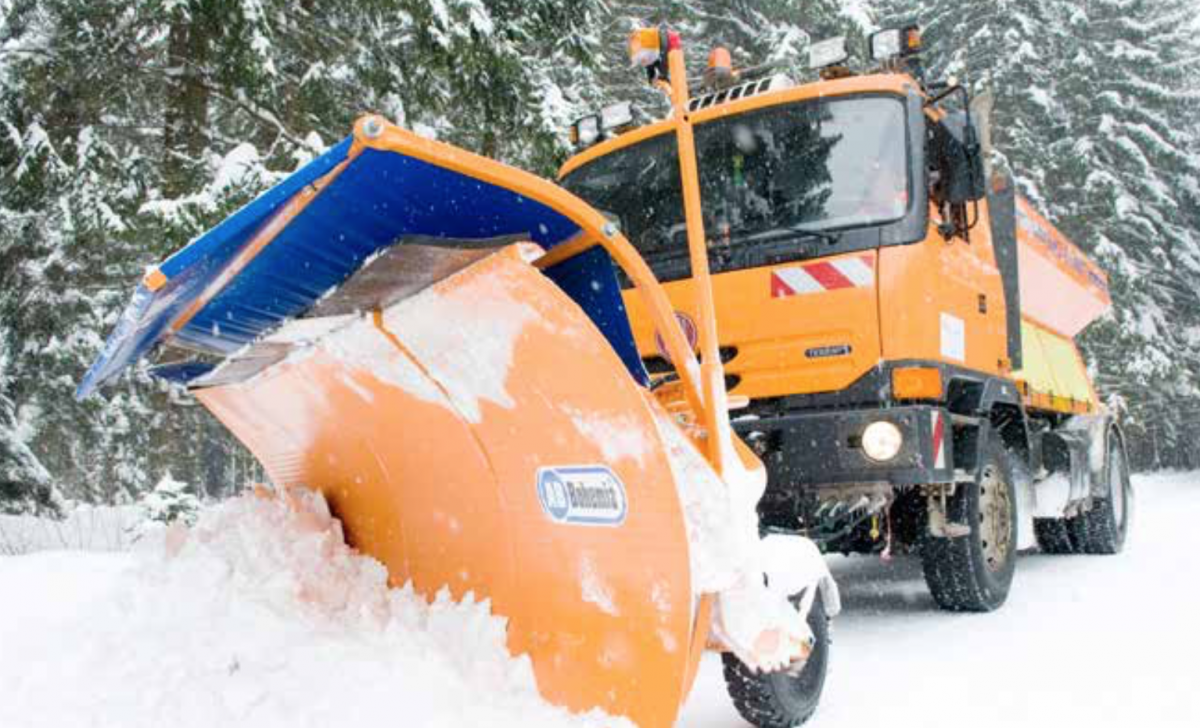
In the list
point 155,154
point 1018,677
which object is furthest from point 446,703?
point 155,154

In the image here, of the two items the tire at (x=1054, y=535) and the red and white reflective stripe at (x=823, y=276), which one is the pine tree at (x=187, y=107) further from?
the tire at (x=1054, y=535)

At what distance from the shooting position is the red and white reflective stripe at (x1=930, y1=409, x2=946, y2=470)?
14.0 feet

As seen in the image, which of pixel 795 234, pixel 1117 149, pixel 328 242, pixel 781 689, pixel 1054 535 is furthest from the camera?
pixel 1117 149

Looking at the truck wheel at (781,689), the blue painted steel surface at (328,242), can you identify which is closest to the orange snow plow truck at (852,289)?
the truck wheel at (781,689)

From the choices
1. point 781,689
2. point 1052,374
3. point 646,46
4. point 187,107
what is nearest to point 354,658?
point 781,689

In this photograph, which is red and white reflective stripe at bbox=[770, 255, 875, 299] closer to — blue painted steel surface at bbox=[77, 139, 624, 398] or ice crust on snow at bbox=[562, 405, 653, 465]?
blue painted steel surface at bbox=[77, 139, 624, 398]

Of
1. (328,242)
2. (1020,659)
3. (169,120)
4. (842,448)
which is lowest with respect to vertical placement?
(1020,659)

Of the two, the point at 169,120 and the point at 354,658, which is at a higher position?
the point at 169,120

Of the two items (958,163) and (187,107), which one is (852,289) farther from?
(187,107)

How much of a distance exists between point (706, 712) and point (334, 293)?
201cm

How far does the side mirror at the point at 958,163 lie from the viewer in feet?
15.5

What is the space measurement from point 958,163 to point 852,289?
0.93 meters

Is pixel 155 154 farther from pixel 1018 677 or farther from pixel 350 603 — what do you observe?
pixel 1018 677

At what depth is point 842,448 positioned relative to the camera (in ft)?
13.9
